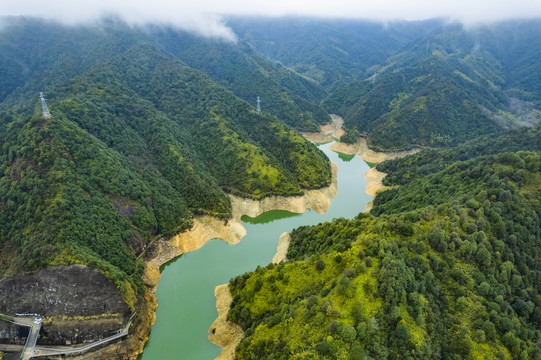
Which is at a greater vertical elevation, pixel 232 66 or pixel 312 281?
pixel 312 281

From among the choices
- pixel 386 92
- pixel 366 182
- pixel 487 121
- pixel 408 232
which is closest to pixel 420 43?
pixel 386 92

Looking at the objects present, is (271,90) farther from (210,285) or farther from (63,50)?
(210,285)

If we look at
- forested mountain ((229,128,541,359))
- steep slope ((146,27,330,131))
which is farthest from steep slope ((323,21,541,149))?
forested mountain ((229,128,541,359))

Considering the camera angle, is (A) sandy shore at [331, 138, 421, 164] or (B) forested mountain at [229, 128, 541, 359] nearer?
(B) forested mountain at [229, 128, 541, 359]

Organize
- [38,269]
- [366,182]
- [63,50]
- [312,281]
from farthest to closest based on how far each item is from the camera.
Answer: [63,50] < [366,182] < [38,269] < [312,281]

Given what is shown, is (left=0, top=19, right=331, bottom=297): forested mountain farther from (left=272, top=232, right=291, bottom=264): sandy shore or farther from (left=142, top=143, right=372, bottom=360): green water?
(left=272, top=232, right=291, bottom=264): sandy shore

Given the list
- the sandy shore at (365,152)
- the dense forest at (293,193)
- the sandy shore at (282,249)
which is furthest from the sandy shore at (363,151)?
the sandy shore at (282,249)

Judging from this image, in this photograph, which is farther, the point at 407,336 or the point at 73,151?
the point at 73,151
